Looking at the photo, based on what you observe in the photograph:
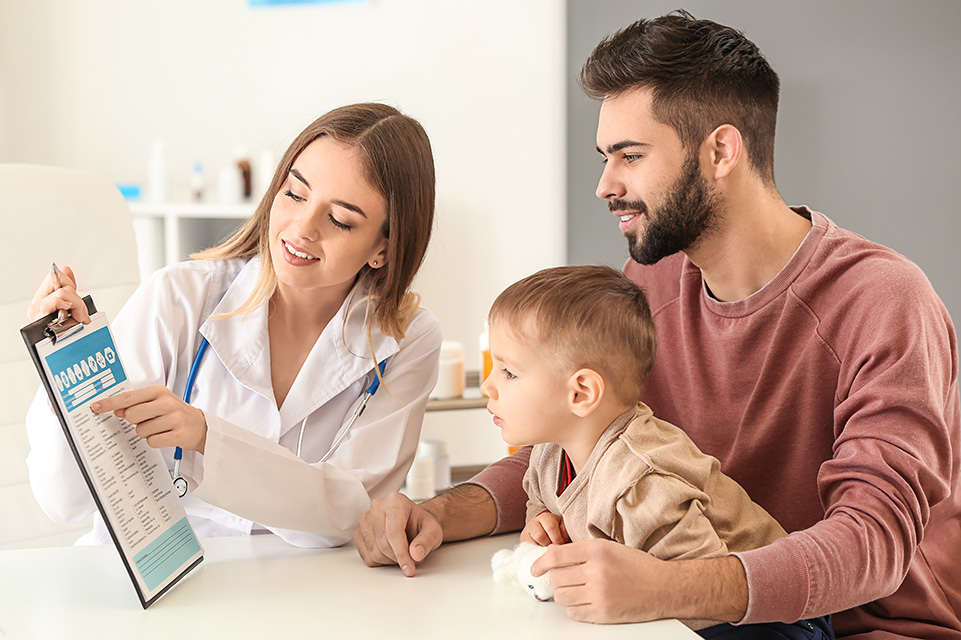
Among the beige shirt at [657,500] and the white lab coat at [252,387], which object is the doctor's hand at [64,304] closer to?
the white lab coat at [252,387]

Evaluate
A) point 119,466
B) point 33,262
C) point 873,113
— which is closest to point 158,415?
point 119,466

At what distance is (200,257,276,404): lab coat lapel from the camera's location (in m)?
1.48

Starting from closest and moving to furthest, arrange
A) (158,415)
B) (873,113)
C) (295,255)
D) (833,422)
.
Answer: (158,415), (833,422), (295,255), (873,113)

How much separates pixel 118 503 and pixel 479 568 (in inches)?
17.4

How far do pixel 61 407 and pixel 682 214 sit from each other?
3.24 feet

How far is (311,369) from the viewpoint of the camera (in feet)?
4.98

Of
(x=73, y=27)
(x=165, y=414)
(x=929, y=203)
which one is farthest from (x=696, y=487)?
(x=73, y=27)

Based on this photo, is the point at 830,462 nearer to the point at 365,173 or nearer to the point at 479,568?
the point at 479,568

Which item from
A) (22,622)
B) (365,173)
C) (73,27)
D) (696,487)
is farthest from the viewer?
(73,27)

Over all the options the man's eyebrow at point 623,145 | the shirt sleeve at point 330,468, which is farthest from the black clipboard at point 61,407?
the man's eyebrow at point 623,145

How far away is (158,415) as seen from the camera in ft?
3.55

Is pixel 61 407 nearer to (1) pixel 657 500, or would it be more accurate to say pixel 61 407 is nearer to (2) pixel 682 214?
(1) pixel 657 500

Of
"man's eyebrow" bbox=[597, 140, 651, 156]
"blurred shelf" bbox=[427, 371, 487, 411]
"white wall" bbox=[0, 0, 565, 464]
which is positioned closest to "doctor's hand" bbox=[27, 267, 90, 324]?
"man's eyebrow" bbox=[597, 140, 651, 156]

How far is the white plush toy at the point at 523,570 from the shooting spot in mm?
995
